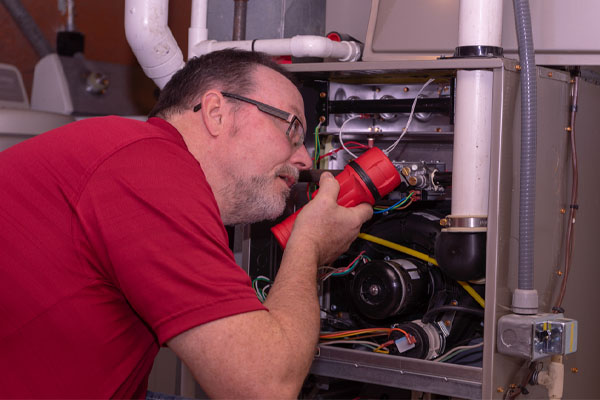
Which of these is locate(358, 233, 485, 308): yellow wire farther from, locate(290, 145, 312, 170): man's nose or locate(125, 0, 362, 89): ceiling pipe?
locate(125, 0, 362, 89): ceiling pipe

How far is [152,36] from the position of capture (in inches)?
69.3

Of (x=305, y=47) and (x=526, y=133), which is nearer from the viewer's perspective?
(x=526, y=133)

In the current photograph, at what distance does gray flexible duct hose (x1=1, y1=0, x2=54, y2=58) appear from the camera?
294 cm

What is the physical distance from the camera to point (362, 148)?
5.67 feet

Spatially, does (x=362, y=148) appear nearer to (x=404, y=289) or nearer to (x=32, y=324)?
(x=404, y=289)

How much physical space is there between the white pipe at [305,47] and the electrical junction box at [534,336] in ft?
2.20

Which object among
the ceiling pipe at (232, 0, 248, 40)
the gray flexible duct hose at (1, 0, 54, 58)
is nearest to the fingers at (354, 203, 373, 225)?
the ceiling pipe at (232, 0, 248, 40)

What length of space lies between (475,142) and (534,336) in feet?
1.22

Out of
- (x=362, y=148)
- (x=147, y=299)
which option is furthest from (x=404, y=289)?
(x=147, y=299)

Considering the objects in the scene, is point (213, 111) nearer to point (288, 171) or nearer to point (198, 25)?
point (288, 171)

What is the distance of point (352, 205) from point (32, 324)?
0.68 meters

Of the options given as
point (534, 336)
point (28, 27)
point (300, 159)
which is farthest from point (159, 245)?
point (28, 27)

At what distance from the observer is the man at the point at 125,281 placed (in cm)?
93

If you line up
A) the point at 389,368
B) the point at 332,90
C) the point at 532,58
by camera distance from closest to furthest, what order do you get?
the point at 532,58 → the point at 389,368 → the point at 332,90
